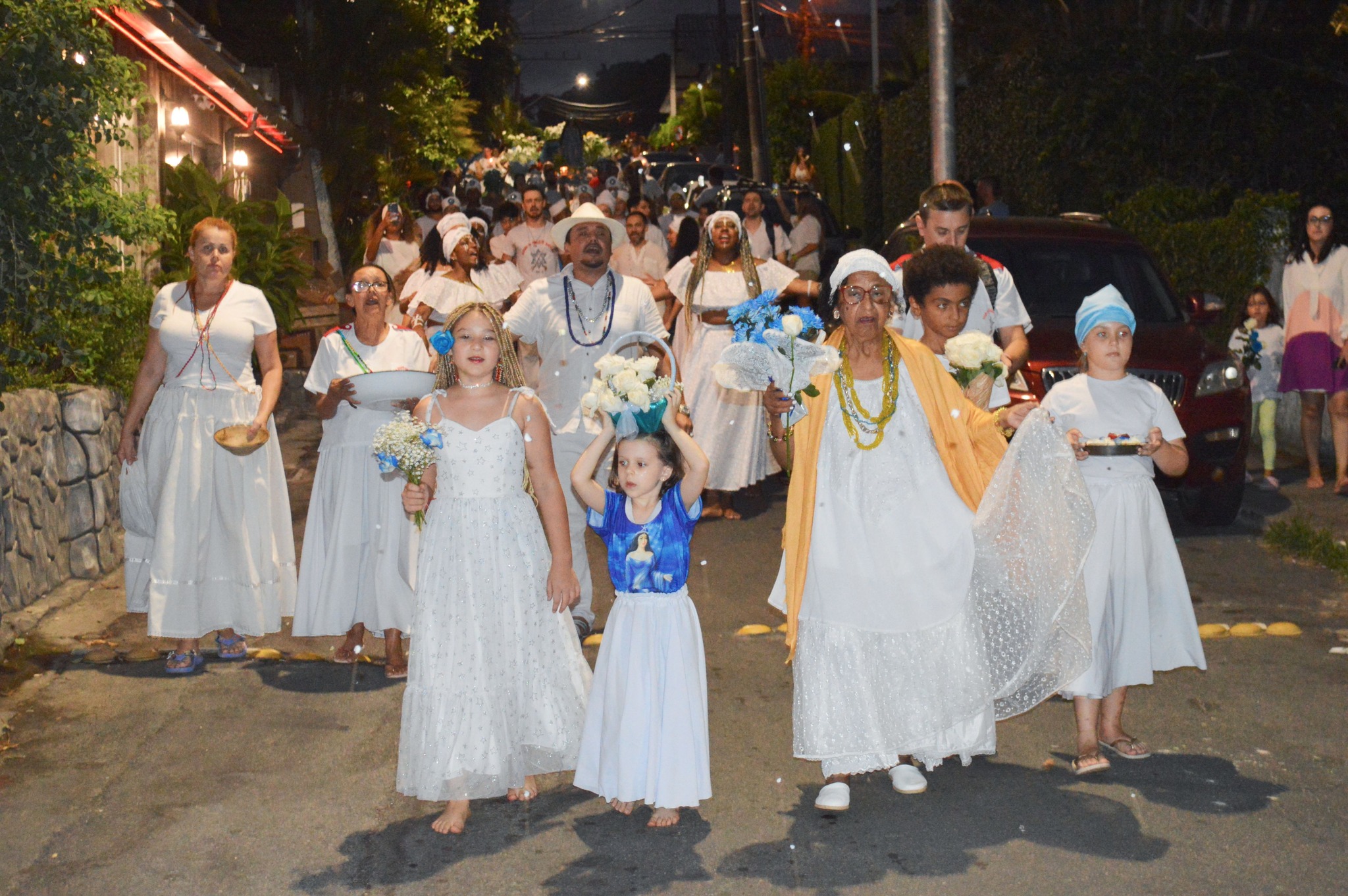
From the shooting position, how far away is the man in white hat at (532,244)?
14.0 metres

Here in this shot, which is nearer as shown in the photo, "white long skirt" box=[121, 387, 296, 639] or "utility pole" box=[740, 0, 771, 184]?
"white long skirt" box=[121, 387, 296, 639]

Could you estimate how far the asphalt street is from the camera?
5.10 meters

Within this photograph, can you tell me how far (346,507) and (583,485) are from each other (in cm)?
249

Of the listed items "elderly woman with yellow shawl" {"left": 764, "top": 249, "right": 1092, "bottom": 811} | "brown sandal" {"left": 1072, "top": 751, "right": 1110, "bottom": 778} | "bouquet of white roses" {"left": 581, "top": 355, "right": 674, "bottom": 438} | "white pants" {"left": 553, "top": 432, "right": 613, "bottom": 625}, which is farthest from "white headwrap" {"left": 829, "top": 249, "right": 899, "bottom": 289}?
"white pants" {"left": 553, "top": 432, "right": 613, "bottom": 625}

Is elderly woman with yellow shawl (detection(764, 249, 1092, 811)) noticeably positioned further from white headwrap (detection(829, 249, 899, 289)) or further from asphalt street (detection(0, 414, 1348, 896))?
asphalt street (detection(0, 414, 1348, 896))

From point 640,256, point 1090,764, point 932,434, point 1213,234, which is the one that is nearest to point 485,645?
point 932,434

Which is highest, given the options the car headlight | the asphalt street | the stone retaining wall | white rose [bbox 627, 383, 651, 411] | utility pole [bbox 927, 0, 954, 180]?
utility pole [bbox 927, 0, 954, 180]

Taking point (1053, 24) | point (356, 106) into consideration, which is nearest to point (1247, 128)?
point (1053, 24)

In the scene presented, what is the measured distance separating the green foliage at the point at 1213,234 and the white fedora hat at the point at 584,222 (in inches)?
318

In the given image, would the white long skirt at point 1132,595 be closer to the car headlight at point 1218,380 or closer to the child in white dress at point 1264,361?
the car headlight at point 1218,380

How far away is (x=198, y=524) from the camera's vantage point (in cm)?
784

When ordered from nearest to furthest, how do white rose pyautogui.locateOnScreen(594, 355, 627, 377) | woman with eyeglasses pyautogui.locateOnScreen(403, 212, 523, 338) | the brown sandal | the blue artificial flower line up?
white rose pyautogui.locateOnScreen(594, 355, 627, 377)
the blue artificial flower
the brown sandal
woman with eyeglasses pyautogui.locateOnScreen(403, 212, 523, 338)

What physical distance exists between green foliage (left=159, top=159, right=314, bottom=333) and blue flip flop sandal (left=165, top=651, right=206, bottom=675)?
25.9 ft

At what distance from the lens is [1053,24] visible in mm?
25281
